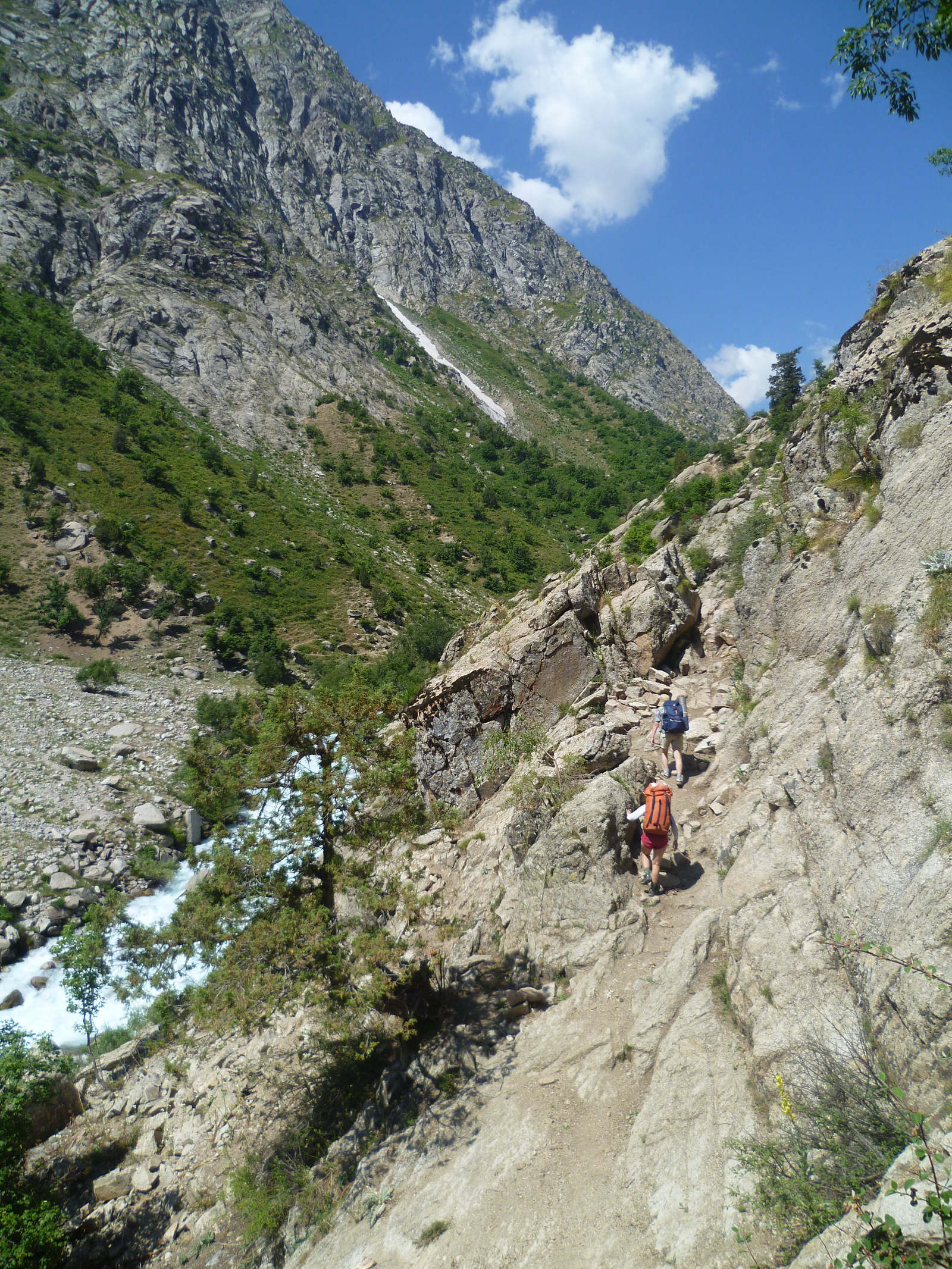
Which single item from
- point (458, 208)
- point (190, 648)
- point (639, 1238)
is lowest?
point (639, 1238)

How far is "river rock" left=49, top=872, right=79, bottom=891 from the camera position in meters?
21.8

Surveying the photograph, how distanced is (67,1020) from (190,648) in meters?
27.9

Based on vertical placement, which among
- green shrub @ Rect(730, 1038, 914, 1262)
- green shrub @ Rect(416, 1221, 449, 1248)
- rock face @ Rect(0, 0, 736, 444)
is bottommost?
green shrub @ Rect(416, 1221, 449, 1248)

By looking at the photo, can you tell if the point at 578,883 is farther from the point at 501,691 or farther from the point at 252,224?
the point at 252,224

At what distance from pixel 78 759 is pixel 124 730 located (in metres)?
3.92

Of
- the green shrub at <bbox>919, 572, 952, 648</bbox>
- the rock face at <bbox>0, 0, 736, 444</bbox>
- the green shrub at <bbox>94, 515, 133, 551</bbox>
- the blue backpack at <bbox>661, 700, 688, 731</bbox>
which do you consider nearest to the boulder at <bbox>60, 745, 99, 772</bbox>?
the rock face at <bbox>0, 0, 736, 444</bbox>

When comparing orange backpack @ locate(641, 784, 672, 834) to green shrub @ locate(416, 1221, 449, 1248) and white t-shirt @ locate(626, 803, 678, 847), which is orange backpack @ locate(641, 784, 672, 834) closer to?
white t-shirt @ locate(626, 803, 678, 847)

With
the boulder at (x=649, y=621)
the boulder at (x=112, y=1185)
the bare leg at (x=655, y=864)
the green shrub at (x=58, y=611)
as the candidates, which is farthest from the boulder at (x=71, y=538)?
the bare leg at (x=655, y=864)

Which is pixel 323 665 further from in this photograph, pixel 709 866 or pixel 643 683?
pixel 709 866

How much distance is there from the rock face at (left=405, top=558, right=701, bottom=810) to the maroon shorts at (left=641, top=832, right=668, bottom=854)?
23.0 ft

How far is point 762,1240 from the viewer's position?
4934 mm

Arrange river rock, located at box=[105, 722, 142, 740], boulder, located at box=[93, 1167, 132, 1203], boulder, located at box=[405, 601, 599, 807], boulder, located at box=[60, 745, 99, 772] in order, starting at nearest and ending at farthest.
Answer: boulder, located at box=[93, 1167, 132, 1203] < boulder, located at box=[405, 601, 599, 807] < boulder, located at box=[60, 745, 99, 772] < river rock, located at box=[105, 722, 142, 740]

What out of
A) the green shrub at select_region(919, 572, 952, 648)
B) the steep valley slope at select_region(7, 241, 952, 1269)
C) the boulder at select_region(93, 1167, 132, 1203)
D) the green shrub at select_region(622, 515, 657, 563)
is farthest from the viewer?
the green shrub at select_region(622, 515, 657, 563)

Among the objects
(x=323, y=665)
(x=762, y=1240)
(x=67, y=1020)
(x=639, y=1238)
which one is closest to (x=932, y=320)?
(x=762, y=1240)
